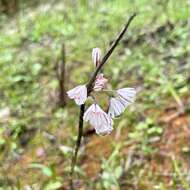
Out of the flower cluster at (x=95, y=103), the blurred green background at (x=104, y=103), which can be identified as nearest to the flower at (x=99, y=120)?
the flower cluster at (x=95, y=103)

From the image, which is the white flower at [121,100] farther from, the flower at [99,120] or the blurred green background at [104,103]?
the blurred green background at [104,103]

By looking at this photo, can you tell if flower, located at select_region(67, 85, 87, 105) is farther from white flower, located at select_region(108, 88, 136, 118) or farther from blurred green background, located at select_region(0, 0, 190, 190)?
blurred green background, located at select_region(0, 0, 190, 190)

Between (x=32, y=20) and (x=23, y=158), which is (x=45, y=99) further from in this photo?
(x=32, y=20)

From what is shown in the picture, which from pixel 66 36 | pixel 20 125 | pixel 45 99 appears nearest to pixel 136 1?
pixel 66 36

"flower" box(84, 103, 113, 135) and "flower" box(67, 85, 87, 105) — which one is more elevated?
"flower" box(67, 85, 87, 105)

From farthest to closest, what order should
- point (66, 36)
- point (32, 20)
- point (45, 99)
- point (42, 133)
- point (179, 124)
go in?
point (32, 20) < point (66, 36) < point (45, 99) < point (42, 133) < point (179, 124)

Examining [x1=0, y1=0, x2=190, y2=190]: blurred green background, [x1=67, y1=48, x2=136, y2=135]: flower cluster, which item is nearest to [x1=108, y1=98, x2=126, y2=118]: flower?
[x1=67, y1=48, x2=136, y2=135]: flower cluster
